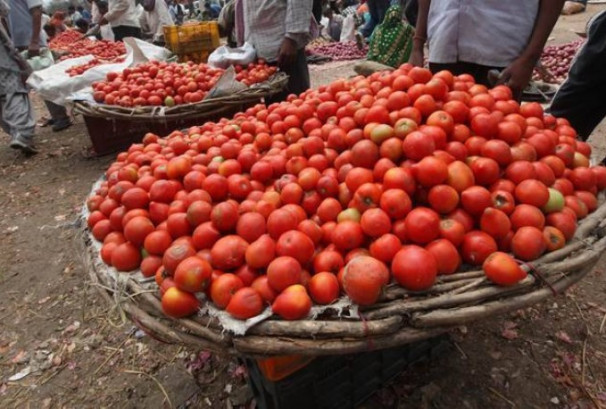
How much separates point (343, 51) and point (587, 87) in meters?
9.31

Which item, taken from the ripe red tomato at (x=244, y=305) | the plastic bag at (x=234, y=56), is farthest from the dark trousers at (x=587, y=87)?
the plastic bag at (x=234, y=56)

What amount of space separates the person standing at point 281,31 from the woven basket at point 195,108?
38 centimetres

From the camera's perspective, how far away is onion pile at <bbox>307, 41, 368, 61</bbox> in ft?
36.7

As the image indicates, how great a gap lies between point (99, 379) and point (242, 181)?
1694 millimetres

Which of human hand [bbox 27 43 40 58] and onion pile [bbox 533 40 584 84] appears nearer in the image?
onion pile [bbox 533 40 584 84]

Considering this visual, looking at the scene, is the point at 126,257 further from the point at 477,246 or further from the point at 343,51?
the point at 343,51

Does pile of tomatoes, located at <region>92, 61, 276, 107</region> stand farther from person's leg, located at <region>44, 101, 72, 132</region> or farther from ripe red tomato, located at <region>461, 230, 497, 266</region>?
ripe red tomato, located at <region>461, 230, 497, 266</region>

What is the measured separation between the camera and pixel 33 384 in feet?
8.29

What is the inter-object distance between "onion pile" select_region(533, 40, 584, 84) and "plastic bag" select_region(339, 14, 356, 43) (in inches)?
A: 295

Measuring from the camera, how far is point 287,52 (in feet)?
14.9

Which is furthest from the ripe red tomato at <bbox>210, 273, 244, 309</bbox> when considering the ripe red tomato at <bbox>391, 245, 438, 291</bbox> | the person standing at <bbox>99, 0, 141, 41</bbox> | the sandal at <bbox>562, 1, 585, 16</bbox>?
the sandal at <bbox>562, 1, 585, 16</bbox>

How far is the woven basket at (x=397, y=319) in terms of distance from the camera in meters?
1.23

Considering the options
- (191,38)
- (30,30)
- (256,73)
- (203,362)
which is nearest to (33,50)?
(30,30)

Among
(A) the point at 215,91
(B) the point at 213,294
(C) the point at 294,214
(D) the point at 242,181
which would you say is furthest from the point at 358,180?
(A) the point at 215,91
